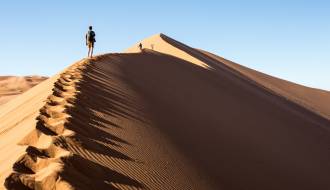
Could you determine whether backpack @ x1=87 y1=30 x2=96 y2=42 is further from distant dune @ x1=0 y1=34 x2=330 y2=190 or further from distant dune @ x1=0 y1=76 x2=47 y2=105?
distant dune @ x1=0 y1=76 x2=47 y2=105

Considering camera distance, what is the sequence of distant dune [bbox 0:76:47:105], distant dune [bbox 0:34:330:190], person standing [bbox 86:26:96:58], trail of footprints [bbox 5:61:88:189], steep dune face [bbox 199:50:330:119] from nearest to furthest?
trail of footprints [bbox 5:61:88:189] < distant dune [bbox 0:34:330:190] < person standing [bbox 86:26:96:58] < steep dune face [bbox 199:50:330:119] < distant dune [bbox 0:76:47:105]

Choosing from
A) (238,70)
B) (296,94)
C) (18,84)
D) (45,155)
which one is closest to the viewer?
(45,155)

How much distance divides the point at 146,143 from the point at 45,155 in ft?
5.52

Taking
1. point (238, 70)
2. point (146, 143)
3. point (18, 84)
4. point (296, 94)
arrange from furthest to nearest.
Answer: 1. point (18, 84)
2. point (238, 70)
3. point (296, 94)
4. point (146, 143)

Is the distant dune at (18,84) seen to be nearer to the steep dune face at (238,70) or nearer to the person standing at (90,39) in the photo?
the steep dune face at (238,70)

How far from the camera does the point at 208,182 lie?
5062 mm

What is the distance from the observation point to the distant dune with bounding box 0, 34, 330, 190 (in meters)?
4.06

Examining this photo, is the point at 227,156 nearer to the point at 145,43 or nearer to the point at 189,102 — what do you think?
the point at 189,102

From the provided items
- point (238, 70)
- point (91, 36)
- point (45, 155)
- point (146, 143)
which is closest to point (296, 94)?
point (238, 70)

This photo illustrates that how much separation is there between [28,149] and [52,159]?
384 millimetres

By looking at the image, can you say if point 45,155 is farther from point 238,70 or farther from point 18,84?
point 18,84

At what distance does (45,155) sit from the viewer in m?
4.25

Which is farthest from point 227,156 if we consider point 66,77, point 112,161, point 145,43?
point 145,43

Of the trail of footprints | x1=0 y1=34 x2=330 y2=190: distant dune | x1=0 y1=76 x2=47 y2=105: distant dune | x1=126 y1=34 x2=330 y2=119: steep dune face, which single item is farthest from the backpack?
x1=0 y1=76 x2=47 y2=105: distant dune
